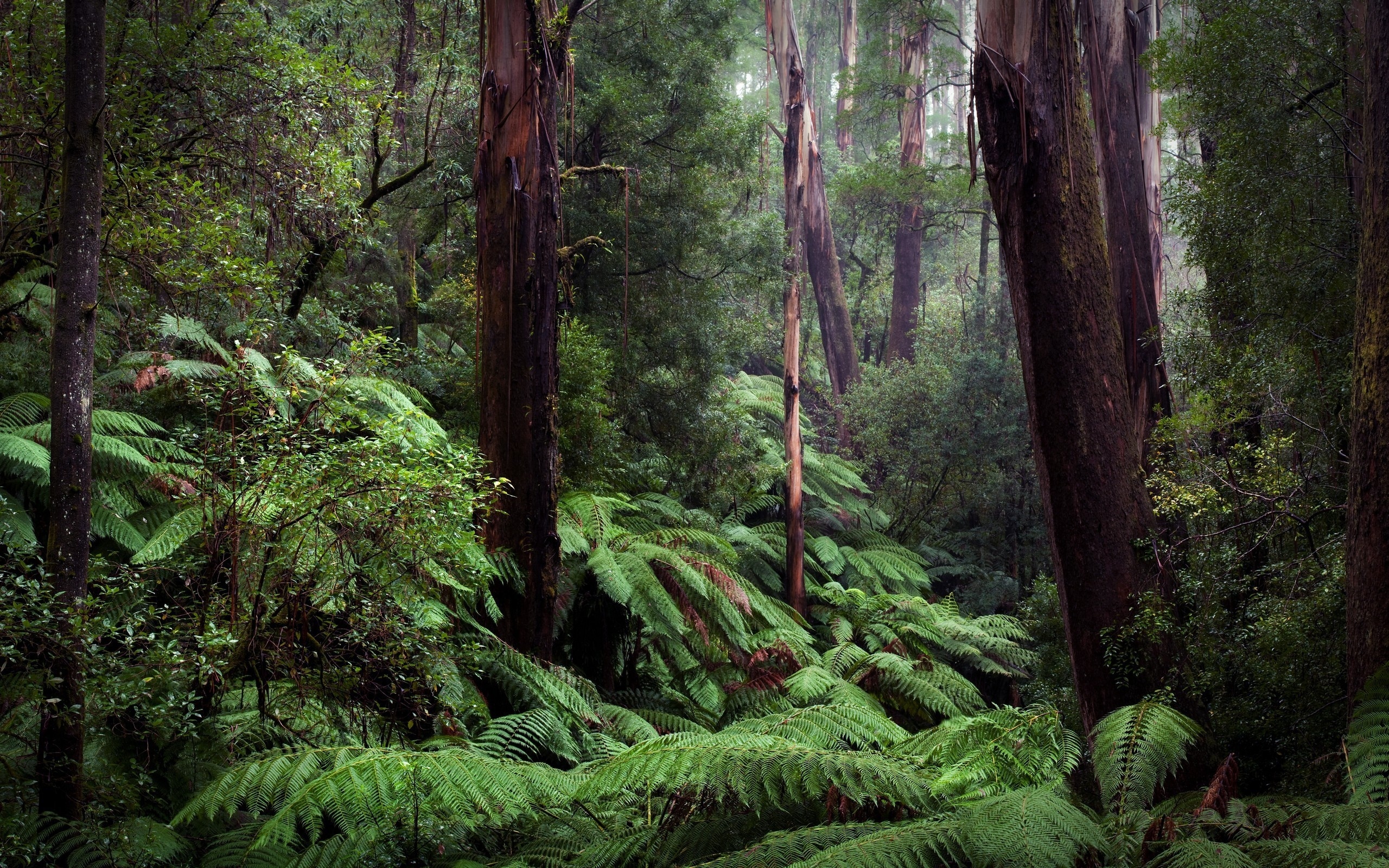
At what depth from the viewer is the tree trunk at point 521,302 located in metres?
5.95

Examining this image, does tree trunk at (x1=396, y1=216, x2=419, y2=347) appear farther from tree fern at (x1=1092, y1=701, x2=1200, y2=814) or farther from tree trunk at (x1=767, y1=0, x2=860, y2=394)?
tree fern at (x1=1092, y1=701, x2=1200, y2=814)

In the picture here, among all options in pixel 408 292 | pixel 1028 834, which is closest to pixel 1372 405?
pixel 1028 834

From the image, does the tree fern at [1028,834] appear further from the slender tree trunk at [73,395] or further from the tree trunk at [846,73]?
the tree trunk at [846,73]

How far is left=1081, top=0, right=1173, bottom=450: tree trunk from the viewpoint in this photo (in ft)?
28.4

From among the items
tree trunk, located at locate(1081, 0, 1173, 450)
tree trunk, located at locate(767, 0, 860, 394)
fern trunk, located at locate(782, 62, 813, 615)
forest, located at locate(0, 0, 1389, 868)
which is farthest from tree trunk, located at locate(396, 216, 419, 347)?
tree trunk, located at locate(767, 0, 860, 394)

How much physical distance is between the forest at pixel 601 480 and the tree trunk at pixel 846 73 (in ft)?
33.5

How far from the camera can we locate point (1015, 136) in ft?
15.4

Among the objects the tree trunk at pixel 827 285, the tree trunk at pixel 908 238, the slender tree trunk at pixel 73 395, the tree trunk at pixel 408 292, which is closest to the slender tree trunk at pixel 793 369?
the tree trunk at pixel 827 285

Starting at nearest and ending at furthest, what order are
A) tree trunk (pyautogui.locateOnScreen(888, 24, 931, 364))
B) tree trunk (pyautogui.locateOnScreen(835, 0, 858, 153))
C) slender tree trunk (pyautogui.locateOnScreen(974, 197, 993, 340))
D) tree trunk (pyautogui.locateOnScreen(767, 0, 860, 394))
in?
slender tree trunk (pyautogui.locateOnScreen(974, 197, 993, 340))
tree trunk (pyautogui.locateOnScreen(767, 0, 860, 394))
tree trunk (pyautogui.locateOnScreen(888, 24, 931, 364))
tree trunk (pyautogui.locateOnScreen(835, 0, 858, 153))

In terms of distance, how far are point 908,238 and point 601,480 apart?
14842mm

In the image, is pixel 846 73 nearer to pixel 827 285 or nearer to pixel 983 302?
pixel 827 285

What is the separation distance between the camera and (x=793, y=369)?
13297 millimetres

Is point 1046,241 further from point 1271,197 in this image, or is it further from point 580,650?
point 580,650

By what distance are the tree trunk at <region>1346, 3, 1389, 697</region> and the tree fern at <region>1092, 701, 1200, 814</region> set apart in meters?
0.83
